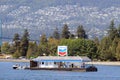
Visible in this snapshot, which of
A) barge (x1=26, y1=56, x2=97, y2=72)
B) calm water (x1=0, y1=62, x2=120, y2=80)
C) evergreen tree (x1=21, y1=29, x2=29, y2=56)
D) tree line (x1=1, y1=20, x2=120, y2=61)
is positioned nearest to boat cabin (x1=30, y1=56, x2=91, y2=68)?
barge (x1=26, y1=56, x2=97, y2=72)

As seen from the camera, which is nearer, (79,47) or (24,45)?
(79,47)

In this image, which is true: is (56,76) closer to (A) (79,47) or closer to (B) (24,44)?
(A) (79,47)

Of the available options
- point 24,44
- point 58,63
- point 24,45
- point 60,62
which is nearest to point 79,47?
point 24,45

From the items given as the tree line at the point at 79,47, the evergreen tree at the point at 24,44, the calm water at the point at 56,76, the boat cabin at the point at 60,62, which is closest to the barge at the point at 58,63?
the boat cabin at the point at 60,62

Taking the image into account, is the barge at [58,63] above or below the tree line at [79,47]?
below

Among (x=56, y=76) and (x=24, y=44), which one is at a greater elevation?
(x=24, y=44)

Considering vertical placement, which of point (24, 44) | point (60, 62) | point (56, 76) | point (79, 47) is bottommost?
point (56, 76)

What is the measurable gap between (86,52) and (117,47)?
1033 centimetres

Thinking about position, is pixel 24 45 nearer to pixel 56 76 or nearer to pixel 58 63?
pixel 58 63

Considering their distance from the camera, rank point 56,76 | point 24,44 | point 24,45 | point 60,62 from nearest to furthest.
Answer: point 56,76 < point 60,62 < point 24,45 < point 24,44

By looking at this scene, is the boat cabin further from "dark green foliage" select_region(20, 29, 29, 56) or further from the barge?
"dark green foliage" select_region(20, 29, 29, 56)

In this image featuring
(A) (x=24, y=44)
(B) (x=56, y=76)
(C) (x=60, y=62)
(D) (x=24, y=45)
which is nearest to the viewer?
(B) (x=56, y=76)

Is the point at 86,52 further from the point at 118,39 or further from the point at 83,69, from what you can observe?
the point at 83,69

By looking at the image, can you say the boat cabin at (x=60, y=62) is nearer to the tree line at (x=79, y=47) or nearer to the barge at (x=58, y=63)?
the barge at (x=58, y=63)
